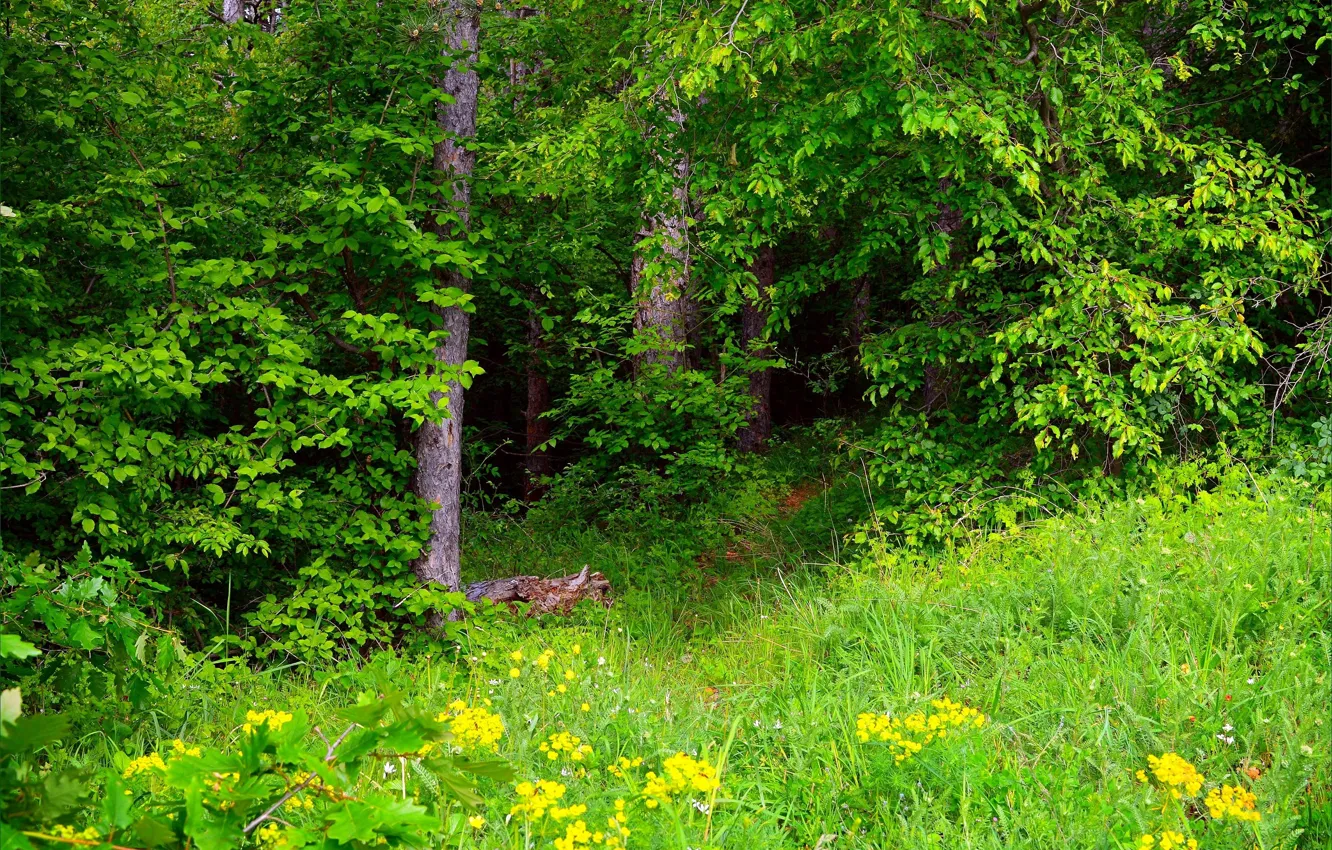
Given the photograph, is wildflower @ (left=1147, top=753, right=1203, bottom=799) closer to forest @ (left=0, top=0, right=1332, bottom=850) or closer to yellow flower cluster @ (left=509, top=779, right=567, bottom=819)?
forest @ (left=0, top=0, right=1332, bottom=850)

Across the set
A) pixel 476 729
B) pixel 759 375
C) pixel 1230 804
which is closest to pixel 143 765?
pixel 476 729

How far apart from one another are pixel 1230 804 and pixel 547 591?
509cm

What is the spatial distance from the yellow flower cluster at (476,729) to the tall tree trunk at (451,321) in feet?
9.24

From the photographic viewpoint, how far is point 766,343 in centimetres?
819

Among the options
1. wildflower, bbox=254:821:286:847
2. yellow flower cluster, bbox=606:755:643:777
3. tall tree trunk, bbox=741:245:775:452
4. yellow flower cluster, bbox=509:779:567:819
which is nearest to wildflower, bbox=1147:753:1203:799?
yellow flower cluster, bbox=606:755:643:777

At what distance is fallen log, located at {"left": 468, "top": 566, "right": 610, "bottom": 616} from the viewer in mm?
7182

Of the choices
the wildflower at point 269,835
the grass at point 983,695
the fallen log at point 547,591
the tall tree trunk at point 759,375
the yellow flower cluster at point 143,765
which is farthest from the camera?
the tall tree trunk at point 759,375

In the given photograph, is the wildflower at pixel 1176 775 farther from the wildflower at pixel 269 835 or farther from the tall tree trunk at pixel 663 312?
the tall tree trunk at pixel 663 312

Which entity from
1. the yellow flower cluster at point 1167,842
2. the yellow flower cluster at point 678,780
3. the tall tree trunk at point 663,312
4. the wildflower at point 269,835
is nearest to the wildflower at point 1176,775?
the yellow flower cluster at point 1167,842

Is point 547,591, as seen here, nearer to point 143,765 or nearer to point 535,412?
point 535,412

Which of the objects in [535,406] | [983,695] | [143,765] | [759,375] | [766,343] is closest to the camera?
[143,765]

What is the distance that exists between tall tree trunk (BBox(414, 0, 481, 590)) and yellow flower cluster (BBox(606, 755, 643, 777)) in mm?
3081

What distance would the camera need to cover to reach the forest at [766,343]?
3.43 metres

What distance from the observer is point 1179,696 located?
3566 millimetres
